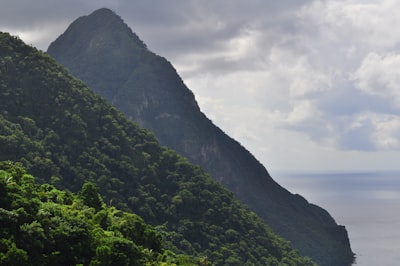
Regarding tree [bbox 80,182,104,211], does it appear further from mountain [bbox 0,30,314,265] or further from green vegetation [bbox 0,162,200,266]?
mountain [bbox 0,30,314,265]

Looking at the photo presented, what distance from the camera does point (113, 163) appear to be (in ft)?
382

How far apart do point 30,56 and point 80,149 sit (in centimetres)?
2656

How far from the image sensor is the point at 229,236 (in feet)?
Result: 383

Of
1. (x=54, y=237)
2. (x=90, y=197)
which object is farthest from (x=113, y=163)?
(x=54, y=237)

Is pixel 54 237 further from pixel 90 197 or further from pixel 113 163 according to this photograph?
pixel 113 163

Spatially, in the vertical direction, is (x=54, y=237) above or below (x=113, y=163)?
below

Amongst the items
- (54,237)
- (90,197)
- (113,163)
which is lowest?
(54,237)

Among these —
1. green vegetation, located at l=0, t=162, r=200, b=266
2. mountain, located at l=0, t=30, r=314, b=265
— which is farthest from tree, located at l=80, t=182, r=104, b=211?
mountain, located at l=0, t=30, r=314, b=265

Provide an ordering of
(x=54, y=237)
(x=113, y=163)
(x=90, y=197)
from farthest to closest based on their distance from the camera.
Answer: (x=113, y=163) < (x=90, y=197) < (x=54, y=237)

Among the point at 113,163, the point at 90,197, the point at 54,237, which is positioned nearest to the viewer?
the point at 54,237

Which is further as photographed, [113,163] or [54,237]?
Answer: [113,163]

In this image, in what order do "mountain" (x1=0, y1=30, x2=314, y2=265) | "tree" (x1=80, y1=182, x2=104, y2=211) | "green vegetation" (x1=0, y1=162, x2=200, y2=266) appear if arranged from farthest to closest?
"mountain" (x1=0, y1=30, x2=314, y2=265) < "tree" (x1=80, y1=182, x2=104, y2=211) < "green vegetation" (x1=0, y1=162, x2=200, y2=266)

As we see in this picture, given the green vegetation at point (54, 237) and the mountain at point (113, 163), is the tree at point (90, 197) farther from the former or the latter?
the mountain at point (113, 163)

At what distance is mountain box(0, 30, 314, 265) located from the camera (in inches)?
4131
